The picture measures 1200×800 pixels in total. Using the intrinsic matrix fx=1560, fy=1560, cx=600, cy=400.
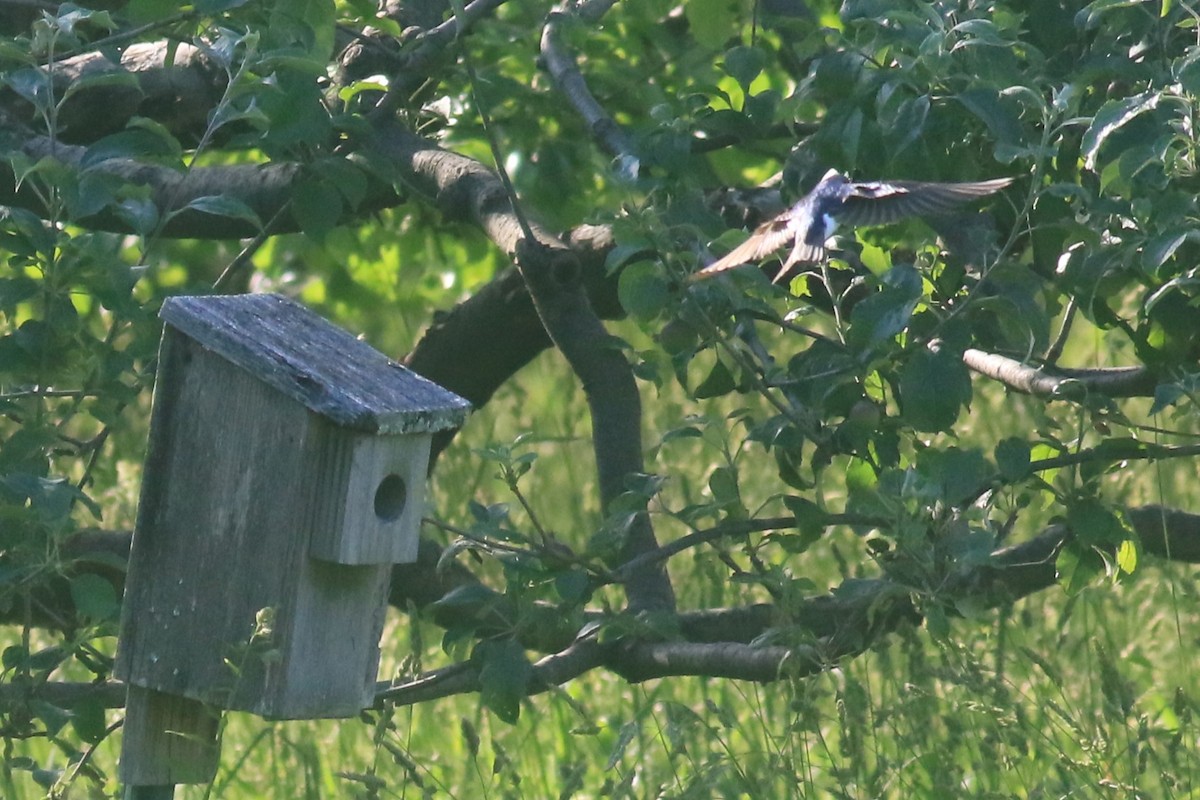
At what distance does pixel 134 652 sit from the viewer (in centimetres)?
189

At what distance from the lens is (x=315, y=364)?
1.81 metres

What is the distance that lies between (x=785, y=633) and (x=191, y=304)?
0.89 m

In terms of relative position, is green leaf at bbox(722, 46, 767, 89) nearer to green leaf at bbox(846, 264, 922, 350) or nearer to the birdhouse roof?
green leaf at bbox(846, 264, 922, 350)

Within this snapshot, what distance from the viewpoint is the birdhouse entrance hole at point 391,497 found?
1862mm

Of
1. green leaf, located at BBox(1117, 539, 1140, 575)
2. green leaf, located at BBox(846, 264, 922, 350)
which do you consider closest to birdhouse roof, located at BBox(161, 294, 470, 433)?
green leaf, located at BBox(846, 264, 922, 350)

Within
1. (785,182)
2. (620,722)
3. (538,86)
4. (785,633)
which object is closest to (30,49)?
(785,182)

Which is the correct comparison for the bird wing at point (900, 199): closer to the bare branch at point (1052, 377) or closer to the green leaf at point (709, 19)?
the bare branch at point (1052, 377)

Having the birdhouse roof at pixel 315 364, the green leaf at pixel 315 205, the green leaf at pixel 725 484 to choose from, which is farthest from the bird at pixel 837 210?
the green leaf at pixel 315 205

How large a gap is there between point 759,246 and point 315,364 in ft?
2.35

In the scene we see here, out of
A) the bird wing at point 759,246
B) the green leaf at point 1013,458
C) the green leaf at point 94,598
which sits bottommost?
the green leaf at point 94,598

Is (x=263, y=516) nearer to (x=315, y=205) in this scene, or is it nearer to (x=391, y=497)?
(x=391, y=497)

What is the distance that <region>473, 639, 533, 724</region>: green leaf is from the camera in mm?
2070

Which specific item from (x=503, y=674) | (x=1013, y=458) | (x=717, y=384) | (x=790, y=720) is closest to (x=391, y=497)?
(x=503, y=674)

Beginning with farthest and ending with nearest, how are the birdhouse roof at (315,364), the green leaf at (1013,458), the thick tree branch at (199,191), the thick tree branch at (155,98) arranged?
the thick tree branch at (155,98) → the thick tree branch at (199,191) → the green leaf at (1013,458) → the birdhouse roof at (315,364)
